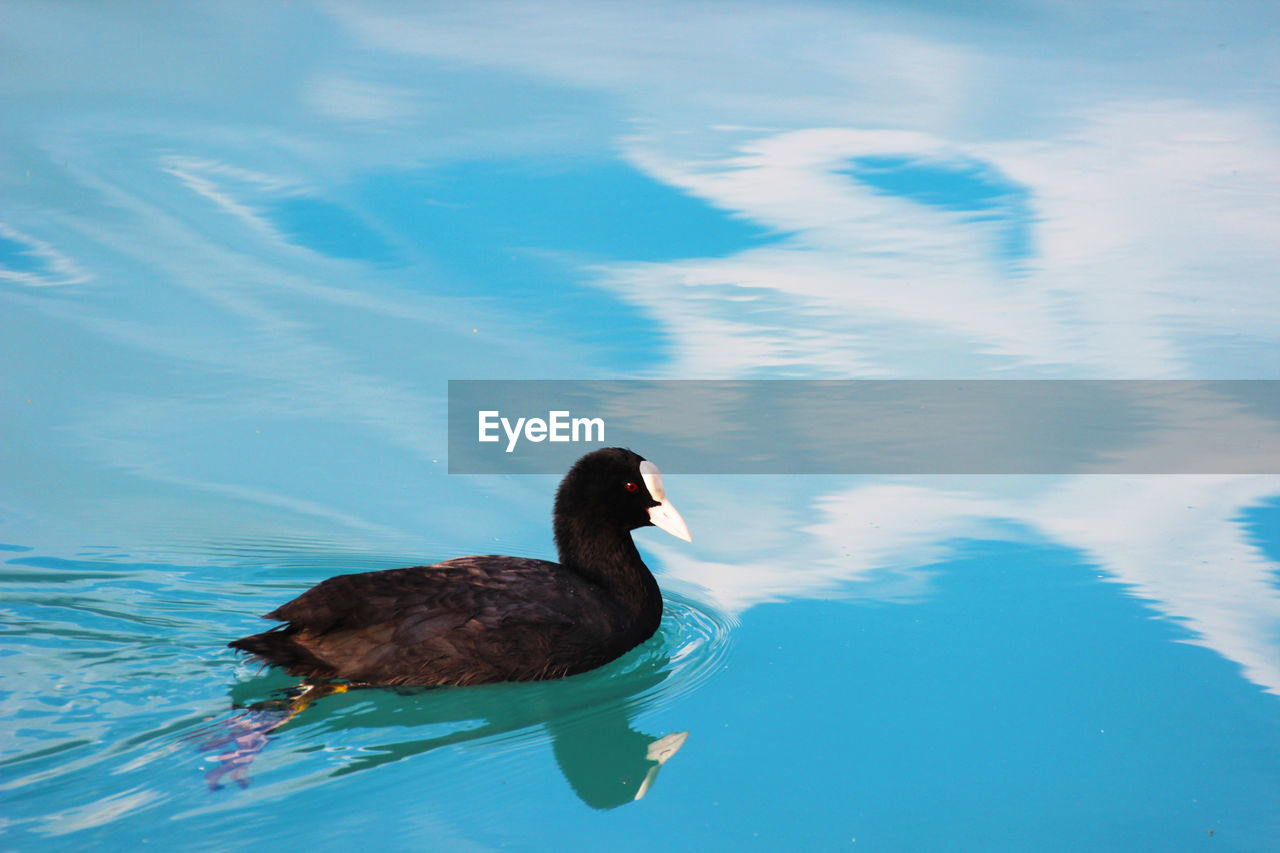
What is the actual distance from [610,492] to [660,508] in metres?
0.31

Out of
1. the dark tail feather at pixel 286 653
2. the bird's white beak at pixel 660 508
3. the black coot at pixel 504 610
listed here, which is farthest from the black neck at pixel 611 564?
the dark tail feather at pixel 286 653

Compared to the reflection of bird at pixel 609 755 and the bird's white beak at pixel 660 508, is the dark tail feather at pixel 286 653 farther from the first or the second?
the bird's white beak at pixel 660 508

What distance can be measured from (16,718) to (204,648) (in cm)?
108

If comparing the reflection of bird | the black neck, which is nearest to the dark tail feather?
the reflection of bird

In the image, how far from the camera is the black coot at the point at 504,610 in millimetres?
6438

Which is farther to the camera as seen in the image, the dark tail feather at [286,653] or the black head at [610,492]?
the black head at [610,492]

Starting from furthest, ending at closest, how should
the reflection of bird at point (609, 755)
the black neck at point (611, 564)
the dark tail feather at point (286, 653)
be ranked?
the black neck at point (611, 564)
the dark tail feather at point (286, 653)
the reflection of bird at point (609, 755)

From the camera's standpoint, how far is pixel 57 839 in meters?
4.87

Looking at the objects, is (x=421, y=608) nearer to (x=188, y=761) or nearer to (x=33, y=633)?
(x=188, y=761)

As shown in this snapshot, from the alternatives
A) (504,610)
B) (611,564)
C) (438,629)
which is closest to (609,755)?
(504,610)

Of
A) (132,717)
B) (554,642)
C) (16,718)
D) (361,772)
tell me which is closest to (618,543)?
(554,642)

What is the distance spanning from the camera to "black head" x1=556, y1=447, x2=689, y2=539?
729cm

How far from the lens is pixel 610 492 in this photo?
23.9ft

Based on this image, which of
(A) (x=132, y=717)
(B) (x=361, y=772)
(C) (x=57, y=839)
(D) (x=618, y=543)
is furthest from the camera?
(D) (x=618, y=543)
